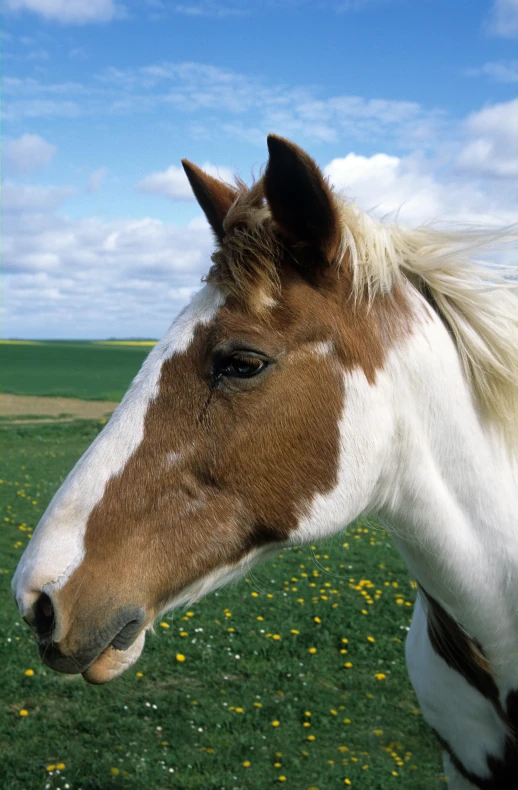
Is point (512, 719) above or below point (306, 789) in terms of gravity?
above

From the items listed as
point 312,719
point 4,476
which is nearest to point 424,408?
A: point 312,719

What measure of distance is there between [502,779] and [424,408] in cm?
156

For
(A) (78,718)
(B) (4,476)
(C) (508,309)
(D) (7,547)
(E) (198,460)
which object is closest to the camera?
(E) (198,460)

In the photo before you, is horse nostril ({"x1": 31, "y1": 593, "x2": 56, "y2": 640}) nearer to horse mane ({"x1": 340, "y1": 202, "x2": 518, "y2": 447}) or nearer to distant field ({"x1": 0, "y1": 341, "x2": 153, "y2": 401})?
horse mane ({"x1": 340, "y1": 202, "x2": 518, "y2": 447})

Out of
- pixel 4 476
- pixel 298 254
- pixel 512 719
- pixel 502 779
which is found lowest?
pixel 4 476

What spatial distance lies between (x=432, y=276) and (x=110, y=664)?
5.41 ft

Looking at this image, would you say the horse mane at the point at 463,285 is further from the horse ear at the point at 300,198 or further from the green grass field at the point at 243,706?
the green grass field at the point at 243,706

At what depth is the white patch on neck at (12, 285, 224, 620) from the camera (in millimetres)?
1850

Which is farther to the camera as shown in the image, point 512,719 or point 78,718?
point 78,718

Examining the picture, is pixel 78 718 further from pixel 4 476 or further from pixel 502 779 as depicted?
pixel 4 476

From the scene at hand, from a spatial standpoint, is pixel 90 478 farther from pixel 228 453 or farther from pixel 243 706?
pixel 243 706

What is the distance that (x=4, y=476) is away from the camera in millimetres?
14906

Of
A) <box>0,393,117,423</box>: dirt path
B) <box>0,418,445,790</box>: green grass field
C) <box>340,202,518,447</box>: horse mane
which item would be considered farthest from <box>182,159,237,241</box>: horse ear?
<box>0,393,117,423</box>: dirt path

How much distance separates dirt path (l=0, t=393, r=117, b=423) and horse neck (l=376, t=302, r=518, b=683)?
88.3 ft
